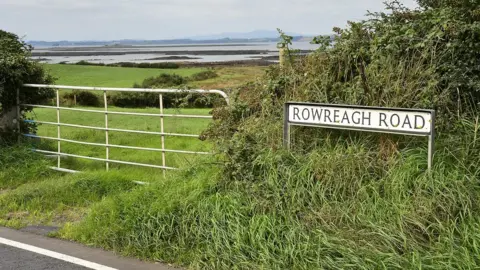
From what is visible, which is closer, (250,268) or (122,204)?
(250,268)

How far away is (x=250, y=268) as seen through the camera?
4.88 meters

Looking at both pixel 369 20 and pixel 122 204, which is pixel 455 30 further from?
pixel 122 204

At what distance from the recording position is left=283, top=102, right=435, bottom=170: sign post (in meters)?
5.20

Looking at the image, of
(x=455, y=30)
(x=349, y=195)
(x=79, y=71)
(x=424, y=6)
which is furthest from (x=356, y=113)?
(x=79, y=71)

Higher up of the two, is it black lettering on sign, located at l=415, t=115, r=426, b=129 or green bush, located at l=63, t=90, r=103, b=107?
black lettering on sign, located at l=415, t=115, r=426, b=129

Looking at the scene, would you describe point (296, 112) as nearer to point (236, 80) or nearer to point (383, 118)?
point (383, 118)

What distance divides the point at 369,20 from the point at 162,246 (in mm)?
3722

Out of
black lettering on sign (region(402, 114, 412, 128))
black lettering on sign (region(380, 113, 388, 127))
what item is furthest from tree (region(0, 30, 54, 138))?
black lettering on sign (region(402, 114, 412, 128))

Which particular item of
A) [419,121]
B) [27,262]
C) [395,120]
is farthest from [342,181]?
[27,262]

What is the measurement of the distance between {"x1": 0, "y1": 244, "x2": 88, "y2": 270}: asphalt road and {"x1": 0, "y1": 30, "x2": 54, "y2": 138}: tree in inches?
195

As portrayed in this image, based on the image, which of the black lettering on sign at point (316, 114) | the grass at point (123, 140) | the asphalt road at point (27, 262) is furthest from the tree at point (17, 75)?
the black lettering on sign at point (316, 114)

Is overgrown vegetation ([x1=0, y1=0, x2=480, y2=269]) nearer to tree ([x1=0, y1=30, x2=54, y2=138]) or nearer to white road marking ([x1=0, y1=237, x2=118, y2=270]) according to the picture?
white road marking ([x1=0, y1=237, x2=118, y2=270])

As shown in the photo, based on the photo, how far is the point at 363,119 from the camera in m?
5.59

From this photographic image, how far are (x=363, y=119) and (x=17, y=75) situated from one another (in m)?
7.04
